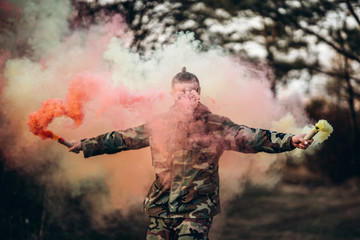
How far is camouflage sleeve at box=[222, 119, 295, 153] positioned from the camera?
3.23m

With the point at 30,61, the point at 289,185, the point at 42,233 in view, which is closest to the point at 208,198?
the point at 42,233

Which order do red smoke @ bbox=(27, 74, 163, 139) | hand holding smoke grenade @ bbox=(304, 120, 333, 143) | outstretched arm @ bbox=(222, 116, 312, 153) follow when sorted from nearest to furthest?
hand holding smoke grenade @ bbox=(304, 120, 333, 143), outstretched arm @ bbox=(222, 116, 312, 153), red smoke @ bbox=(27, 74, 163, 139)

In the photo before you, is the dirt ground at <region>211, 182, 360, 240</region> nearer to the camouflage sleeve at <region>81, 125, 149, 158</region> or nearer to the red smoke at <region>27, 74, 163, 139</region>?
the red smoke at <region>27, 74, 163, 139</region>

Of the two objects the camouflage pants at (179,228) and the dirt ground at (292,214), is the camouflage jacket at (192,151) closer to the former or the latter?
the camouflage pants at (179,228)

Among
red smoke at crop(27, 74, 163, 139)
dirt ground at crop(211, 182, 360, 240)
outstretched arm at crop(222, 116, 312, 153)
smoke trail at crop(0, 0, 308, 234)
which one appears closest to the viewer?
outstretched arm at crop(222, 116, 312, 153)

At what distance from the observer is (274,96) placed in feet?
19.5

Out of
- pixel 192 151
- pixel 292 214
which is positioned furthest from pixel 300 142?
pixel 292 214

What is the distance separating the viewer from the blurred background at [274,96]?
4.89m

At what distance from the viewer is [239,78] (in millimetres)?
5234

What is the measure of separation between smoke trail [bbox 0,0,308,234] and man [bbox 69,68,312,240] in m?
1.15

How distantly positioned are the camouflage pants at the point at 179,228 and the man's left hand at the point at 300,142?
919 mm

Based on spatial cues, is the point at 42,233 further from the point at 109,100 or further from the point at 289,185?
the point at 289,185

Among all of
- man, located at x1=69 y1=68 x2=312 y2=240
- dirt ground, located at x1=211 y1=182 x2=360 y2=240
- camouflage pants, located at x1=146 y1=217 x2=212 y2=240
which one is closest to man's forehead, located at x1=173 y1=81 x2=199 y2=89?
man, located at x1=69 y1=68 x2=312 y2=240

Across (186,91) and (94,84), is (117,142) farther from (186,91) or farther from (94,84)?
(94,84)
